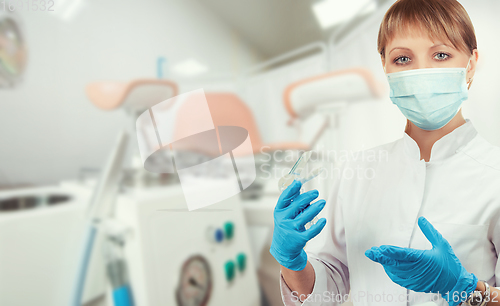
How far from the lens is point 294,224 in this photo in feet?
1.21

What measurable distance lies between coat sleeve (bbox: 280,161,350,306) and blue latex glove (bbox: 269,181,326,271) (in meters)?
0.06

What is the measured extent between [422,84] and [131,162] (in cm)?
65

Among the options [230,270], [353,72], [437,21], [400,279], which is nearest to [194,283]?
[230,270]

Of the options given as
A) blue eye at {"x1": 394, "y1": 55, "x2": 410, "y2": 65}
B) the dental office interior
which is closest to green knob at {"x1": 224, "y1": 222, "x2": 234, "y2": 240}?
the dental office interior

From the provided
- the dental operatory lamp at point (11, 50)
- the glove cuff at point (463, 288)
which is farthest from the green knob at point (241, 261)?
the dental operatory lamp at point (11, 50)

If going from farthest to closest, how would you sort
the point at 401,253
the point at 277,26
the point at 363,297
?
the point at 277,26, the point at 363,297, the point at 401,253

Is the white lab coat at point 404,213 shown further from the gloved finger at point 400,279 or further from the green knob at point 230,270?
the green knob at point 230,270

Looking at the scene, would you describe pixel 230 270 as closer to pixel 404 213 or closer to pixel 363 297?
pixel 363 297

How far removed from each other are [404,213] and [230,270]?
0.43m

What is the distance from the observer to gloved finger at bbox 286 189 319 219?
0.37 metres

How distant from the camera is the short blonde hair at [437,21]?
0.35 metres

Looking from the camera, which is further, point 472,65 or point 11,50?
point 11,50

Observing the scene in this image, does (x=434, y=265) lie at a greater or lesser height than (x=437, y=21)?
lesser

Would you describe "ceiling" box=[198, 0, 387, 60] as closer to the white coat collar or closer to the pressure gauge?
the white coat collar
